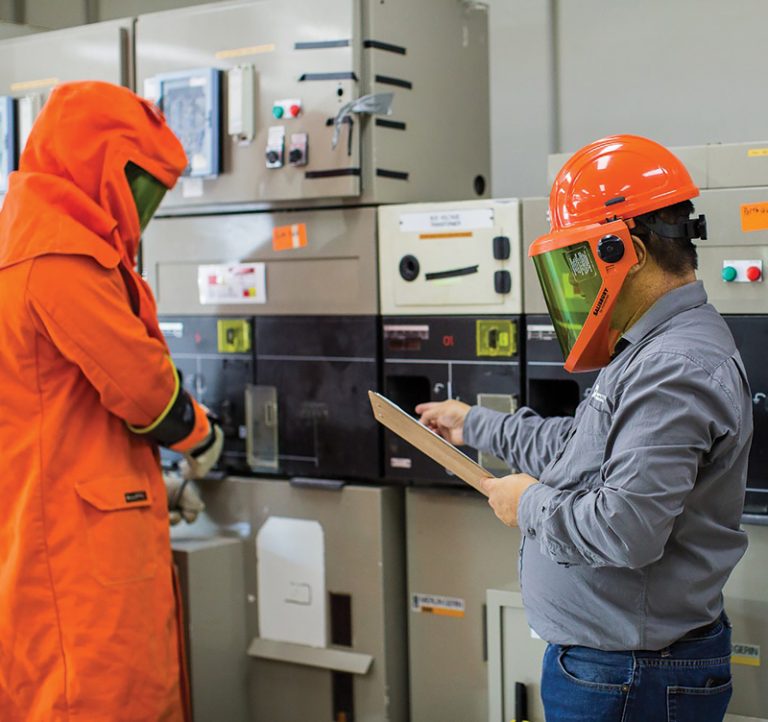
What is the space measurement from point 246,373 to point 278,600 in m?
0.64

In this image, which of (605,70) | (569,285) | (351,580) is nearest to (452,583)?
(351,580)

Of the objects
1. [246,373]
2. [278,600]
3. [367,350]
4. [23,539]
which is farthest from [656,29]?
[23,539]

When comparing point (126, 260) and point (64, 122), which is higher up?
point (64, 122)

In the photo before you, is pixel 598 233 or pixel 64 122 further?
pixel 64 122

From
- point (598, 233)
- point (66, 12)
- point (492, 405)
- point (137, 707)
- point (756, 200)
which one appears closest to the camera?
point (598, 233)

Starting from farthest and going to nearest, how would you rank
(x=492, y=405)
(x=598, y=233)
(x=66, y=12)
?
(x=66, y=12) → (x=492, y=405) → (x=598, y=233)

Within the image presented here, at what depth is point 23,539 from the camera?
7.18 feet

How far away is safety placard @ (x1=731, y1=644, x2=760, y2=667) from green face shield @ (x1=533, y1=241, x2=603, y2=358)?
964 mm

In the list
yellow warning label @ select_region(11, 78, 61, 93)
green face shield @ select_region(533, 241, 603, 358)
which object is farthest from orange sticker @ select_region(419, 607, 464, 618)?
yellow warning label @ select_region(11, 78, 61, 93)

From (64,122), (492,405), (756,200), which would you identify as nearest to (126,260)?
(64,122)

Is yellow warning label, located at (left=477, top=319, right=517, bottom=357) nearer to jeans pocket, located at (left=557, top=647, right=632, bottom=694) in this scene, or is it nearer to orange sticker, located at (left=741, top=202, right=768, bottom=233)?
orange sticker, located at (left=741, top=202, right=768, bottom=233)

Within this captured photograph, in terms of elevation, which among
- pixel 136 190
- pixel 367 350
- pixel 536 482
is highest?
pixel 136 190

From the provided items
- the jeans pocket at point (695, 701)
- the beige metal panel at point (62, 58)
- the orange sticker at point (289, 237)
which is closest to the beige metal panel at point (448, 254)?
the orange sticker at point (289, 237)

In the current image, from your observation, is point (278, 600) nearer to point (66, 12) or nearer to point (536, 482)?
point (536, 482)
